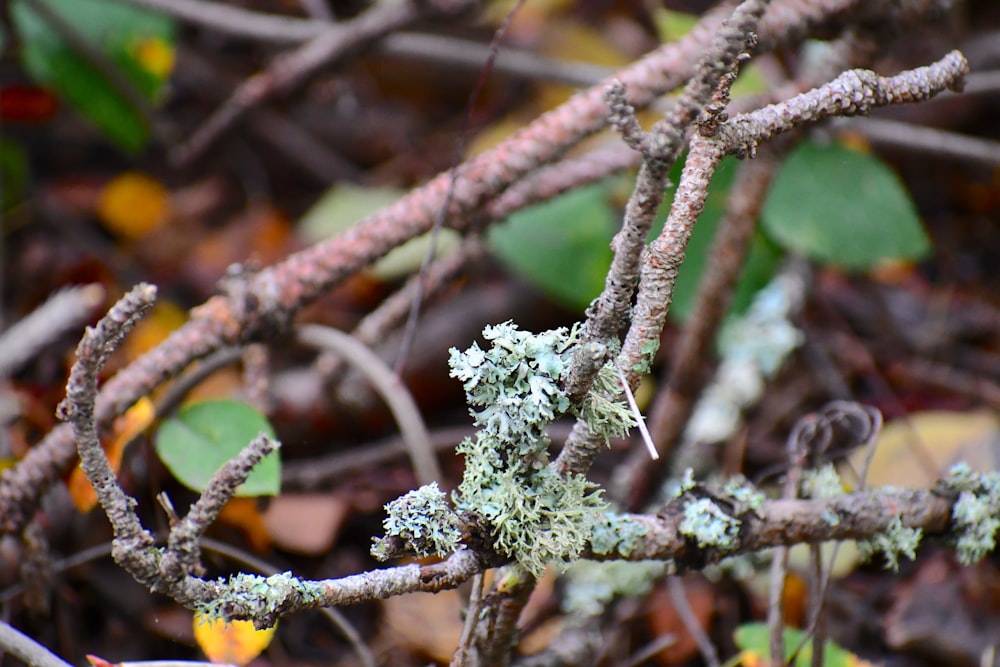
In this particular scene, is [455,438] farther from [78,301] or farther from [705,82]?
[705,82]

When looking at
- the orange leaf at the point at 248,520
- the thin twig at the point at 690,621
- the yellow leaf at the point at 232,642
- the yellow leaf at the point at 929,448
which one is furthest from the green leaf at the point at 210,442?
the yellow leaf at the point at 929,448

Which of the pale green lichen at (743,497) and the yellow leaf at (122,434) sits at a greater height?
the yellow leaf at (122,434)

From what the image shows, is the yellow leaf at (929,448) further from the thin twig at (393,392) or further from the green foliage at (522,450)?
the green foliage at (522,450)

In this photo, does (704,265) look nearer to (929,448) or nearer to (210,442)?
(929,448)

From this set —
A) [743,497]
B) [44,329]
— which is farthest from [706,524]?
[44,329]

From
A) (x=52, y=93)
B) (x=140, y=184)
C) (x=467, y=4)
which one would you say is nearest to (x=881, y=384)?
(x=467, y=4)

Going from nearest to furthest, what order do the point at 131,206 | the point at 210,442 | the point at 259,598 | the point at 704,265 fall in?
the point at 259,598, the point at 210,442, the point at 704,265, the point at 131,206
